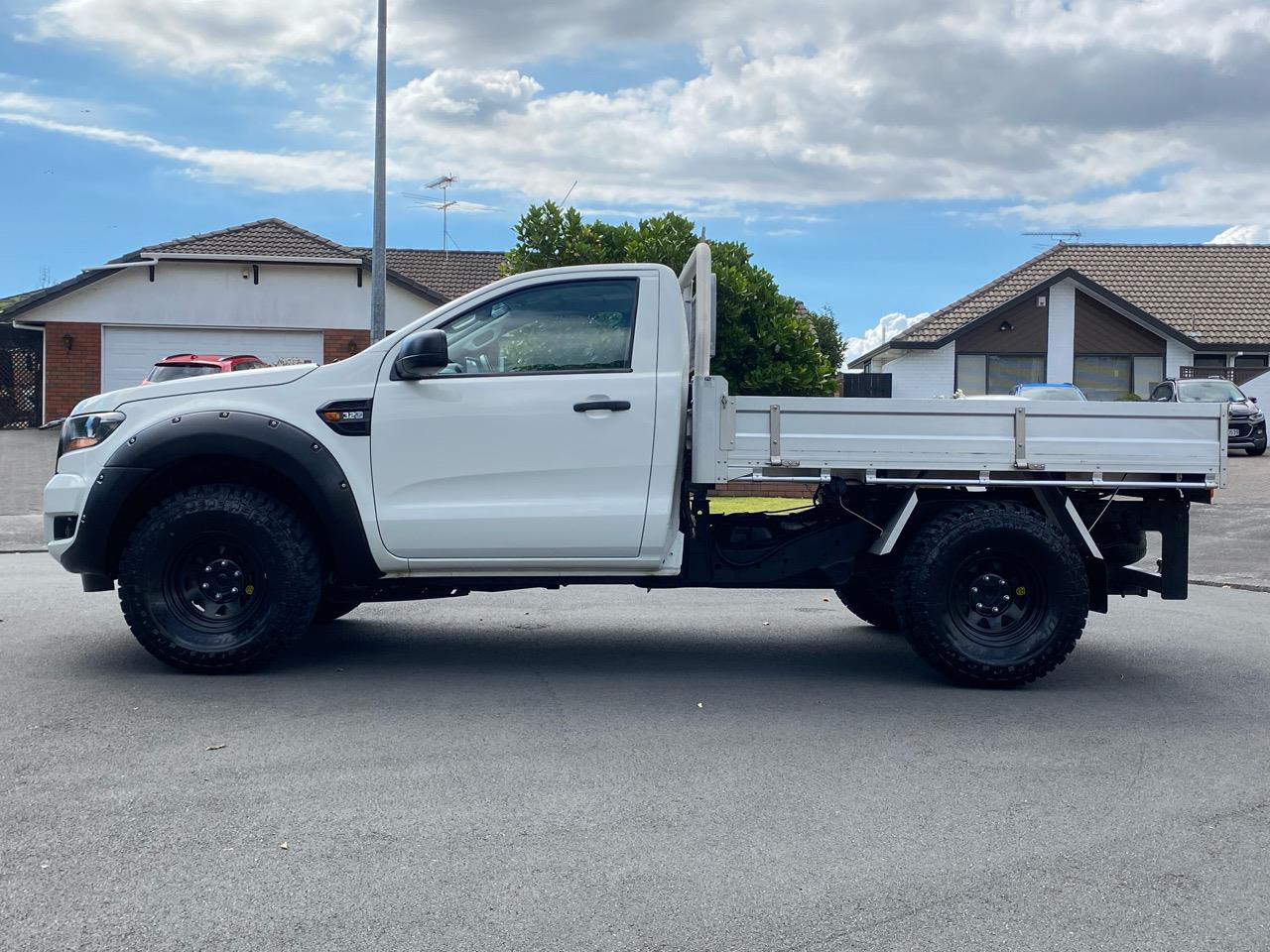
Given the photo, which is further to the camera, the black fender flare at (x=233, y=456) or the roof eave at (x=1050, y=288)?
the roof eave at (x=1050, y=288)

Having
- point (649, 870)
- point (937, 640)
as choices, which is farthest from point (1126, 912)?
point (937, 640)

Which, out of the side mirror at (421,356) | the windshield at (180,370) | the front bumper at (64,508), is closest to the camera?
the side mirror at (421,356)

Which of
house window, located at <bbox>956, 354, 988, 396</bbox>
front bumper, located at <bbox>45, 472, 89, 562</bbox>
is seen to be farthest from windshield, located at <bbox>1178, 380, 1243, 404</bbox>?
front bumper, located at <bbox>45, 472, 89, 562</bbox>

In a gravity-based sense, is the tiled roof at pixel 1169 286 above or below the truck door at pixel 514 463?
above

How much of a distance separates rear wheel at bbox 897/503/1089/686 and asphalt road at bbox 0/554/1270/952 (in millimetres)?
201

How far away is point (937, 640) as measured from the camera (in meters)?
6.38

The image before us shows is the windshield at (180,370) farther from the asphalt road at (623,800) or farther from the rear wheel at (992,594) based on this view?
the rear wheel at (992,594)

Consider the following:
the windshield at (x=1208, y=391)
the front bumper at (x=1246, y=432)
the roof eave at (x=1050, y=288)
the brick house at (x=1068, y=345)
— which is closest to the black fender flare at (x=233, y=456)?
the windshield at (x=1208, y=391)

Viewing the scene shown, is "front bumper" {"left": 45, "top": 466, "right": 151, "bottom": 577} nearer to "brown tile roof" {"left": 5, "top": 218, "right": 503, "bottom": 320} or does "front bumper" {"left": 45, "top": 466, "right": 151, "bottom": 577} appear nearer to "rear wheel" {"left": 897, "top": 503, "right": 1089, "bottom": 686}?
"rear wheel" {"left": 897, "top": 503, "right": 1089, "bottom": 686}

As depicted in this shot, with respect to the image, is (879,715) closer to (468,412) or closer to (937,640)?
(937,640)

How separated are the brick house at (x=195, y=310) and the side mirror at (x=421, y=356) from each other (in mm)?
21193

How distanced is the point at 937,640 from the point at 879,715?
679 millimetres

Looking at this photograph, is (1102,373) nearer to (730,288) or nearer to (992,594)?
(730,288)

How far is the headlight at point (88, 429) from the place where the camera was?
255 inches
